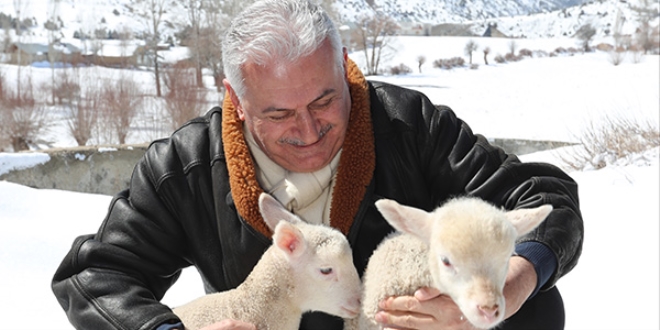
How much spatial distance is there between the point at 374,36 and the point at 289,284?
2992 cm

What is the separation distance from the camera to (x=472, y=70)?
32812 mm

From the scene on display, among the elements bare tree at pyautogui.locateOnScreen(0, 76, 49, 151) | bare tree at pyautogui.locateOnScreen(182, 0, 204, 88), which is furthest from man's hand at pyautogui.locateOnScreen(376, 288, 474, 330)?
bare tree at pyautogui.locateOnScreen(182, 0, 204, 88)

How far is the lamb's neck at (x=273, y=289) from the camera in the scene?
80.0 inches

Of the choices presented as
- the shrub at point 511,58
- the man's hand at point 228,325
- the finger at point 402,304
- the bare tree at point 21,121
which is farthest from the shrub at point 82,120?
the shrub at point 511,58

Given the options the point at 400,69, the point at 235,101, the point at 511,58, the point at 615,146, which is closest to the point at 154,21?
the point at 400,69

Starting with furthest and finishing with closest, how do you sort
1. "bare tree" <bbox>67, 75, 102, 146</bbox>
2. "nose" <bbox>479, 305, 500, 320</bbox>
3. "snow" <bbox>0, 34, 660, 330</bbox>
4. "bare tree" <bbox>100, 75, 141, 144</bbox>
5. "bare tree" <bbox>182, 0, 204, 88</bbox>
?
1. "bare tree" <bbox>182, 0, 204, 88</bbox>
2. "bare tree" <bbox>100, 75, 141, 144</bbox>
3. "bare tree" <bbox>67, 75, 102, 146</bbox>
4. "snow" <bbox>0, 34, 660, 330</bbox>
5. "nose" <bbox>479, 305, 500, 320</bbox>

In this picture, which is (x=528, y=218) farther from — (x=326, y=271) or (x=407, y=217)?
(x=326, y=271)

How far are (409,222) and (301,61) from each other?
0.61 m

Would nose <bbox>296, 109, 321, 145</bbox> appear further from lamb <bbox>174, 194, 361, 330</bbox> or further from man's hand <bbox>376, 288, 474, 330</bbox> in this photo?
man's hand <bbox>376, 288, 474, 330</bbox>


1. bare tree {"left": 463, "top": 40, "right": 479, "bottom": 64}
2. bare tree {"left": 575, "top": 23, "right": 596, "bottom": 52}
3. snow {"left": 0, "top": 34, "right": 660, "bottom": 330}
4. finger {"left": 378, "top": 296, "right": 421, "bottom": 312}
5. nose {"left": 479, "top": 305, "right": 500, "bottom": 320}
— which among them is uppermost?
bare tree {"left": 575, "top": 23, "right": 596, "bottom": 52}

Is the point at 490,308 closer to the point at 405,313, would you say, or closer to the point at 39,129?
the point at 405,313

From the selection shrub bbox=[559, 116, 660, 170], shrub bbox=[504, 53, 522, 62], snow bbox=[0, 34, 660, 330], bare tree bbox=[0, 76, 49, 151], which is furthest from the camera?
shrub bbox=[504, 53, 522, 62]

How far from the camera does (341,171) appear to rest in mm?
2184

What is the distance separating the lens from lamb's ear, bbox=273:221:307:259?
1.90 metres
